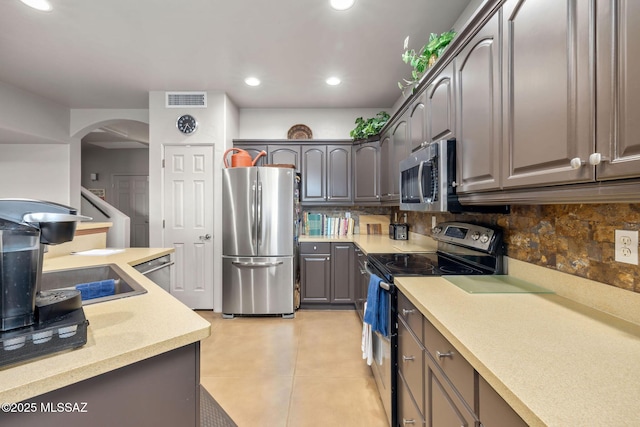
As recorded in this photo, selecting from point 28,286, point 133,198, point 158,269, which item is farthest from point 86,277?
point 133,198

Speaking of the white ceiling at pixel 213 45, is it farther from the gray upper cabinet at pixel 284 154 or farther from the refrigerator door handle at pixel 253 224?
the refrigerator door handle at pixel 253 224

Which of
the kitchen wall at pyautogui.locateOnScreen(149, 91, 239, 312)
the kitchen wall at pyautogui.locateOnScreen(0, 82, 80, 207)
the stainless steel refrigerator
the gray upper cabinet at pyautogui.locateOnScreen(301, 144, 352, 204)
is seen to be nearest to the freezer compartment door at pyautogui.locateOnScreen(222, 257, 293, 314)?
the stainless steel refrigerator

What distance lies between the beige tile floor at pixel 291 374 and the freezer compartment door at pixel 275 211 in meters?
0.86

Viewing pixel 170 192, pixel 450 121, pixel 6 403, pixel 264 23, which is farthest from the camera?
pixel 170 192

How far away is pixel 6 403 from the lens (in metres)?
0.60

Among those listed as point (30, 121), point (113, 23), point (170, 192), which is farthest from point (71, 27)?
point (30, 121)

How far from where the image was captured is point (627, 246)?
96 cm

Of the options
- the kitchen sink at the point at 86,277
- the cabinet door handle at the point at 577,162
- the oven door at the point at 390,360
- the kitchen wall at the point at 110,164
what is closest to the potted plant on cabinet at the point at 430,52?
the cabinet door handle at the point at 577,162

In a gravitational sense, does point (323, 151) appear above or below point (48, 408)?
above

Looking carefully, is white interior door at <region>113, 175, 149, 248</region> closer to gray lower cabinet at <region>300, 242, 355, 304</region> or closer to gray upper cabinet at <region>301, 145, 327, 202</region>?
gray upper cabinet at <region>301, 145, 327, 202</region>

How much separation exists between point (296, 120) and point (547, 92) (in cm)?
334

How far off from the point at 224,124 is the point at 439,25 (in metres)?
2.43

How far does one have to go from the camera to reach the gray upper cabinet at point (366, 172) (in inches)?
140

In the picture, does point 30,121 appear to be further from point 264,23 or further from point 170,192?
point 264,23
